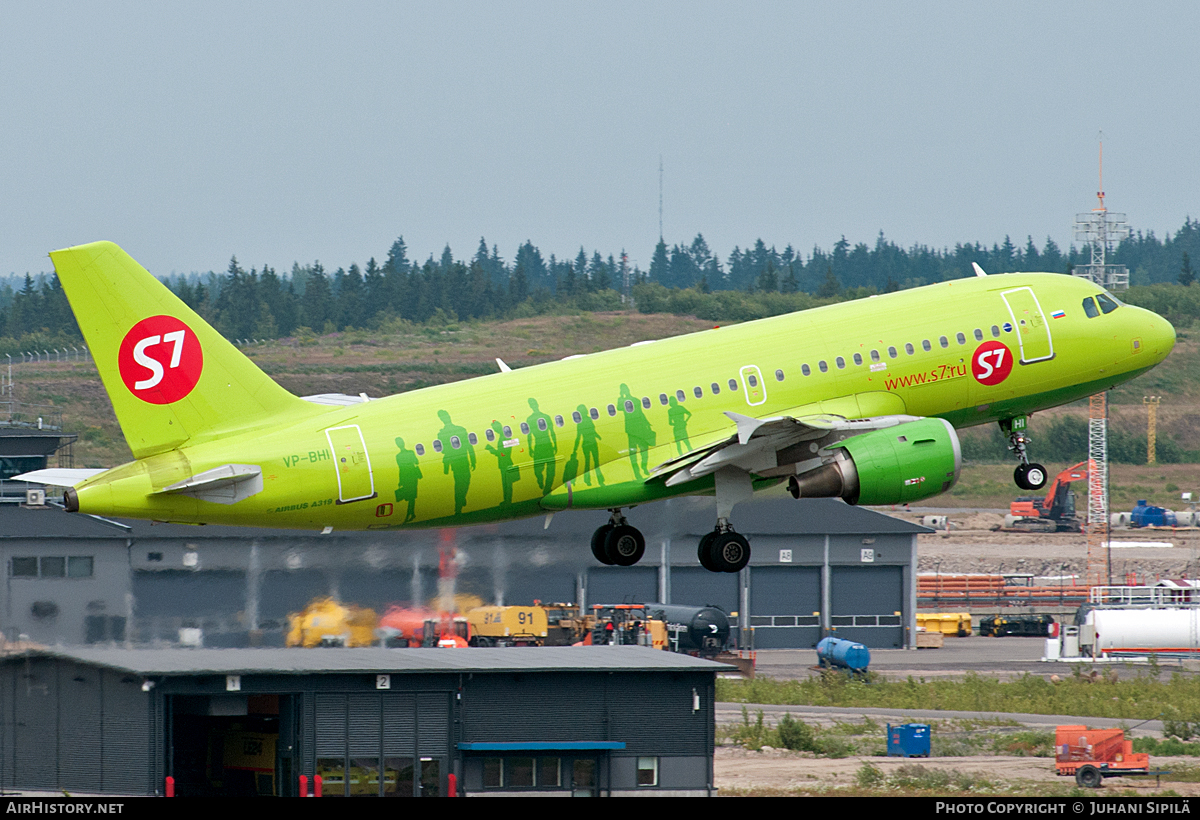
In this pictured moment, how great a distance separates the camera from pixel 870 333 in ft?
139

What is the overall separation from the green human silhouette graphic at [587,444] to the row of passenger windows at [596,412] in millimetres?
93

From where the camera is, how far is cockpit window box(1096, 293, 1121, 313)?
152 ft

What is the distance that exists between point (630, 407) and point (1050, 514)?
136 metres

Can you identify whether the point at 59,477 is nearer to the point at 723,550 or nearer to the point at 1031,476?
the point at 723,550

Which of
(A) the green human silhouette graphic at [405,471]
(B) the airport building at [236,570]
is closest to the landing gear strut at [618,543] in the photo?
(A) the green human silhouette graphic at [405,471]

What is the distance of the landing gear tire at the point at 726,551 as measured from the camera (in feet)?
136

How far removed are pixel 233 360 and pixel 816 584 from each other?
212 ft

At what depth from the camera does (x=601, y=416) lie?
130 feet

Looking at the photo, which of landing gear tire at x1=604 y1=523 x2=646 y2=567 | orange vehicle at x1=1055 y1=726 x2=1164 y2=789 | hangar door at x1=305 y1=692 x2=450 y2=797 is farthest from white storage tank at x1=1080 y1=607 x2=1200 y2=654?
landing gear tire at x1=604 y1=523 x2=646 y2=567

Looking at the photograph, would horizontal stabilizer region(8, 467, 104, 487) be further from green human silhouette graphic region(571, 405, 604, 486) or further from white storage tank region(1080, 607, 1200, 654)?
white storage tank region(1080, 607, 1200, 654)

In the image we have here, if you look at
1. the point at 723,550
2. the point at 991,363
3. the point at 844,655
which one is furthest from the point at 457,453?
the point at 844,655

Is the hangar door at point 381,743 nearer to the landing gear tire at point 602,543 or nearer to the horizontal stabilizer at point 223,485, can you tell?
the landing gear tire at point 602,543
